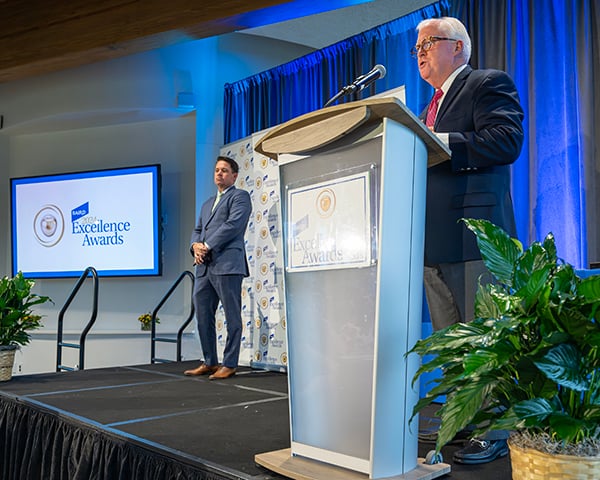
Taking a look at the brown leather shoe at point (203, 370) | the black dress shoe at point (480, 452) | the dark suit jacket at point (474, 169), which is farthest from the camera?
the brown leather shoe at point (203, 370)

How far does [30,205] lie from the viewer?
273 inches

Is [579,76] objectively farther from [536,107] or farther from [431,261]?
[431,261]

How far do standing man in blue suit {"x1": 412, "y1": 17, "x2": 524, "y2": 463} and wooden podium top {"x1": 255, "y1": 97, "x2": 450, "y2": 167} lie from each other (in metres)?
0.23

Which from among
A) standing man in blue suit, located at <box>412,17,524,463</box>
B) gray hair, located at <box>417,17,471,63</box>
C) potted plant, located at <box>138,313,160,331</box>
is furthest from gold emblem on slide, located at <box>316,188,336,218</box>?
potted plant, located at <box>138,313,160,331</box>

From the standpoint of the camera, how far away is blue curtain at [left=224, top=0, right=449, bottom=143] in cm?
441

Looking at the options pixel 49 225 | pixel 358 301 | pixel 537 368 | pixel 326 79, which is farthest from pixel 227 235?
pixel 49 225

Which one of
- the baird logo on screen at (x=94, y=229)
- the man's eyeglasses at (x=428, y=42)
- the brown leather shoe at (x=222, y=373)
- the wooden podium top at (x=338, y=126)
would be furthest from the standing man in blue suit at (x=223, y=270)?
the baird logo on screen at (x=94, y=229)

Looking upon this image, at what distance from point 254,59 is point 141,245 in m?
2.15

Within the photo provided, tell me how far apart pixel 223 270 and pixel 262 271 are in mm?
1178

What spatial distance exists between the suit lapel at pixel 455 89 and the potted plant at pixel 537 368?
2.81ft

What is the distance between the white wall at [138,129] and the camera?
6207 mm

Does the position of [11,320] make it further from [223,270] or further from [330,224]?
[330,224]

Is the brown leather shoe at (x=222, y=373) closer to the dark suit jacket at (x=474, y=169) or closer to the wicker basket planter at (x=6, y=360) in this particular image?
the wicker basket planter at (x=6, y=360)

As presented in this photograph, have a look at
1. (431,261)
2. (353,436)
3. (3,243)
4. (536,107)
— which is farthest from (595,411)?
(3,243)
